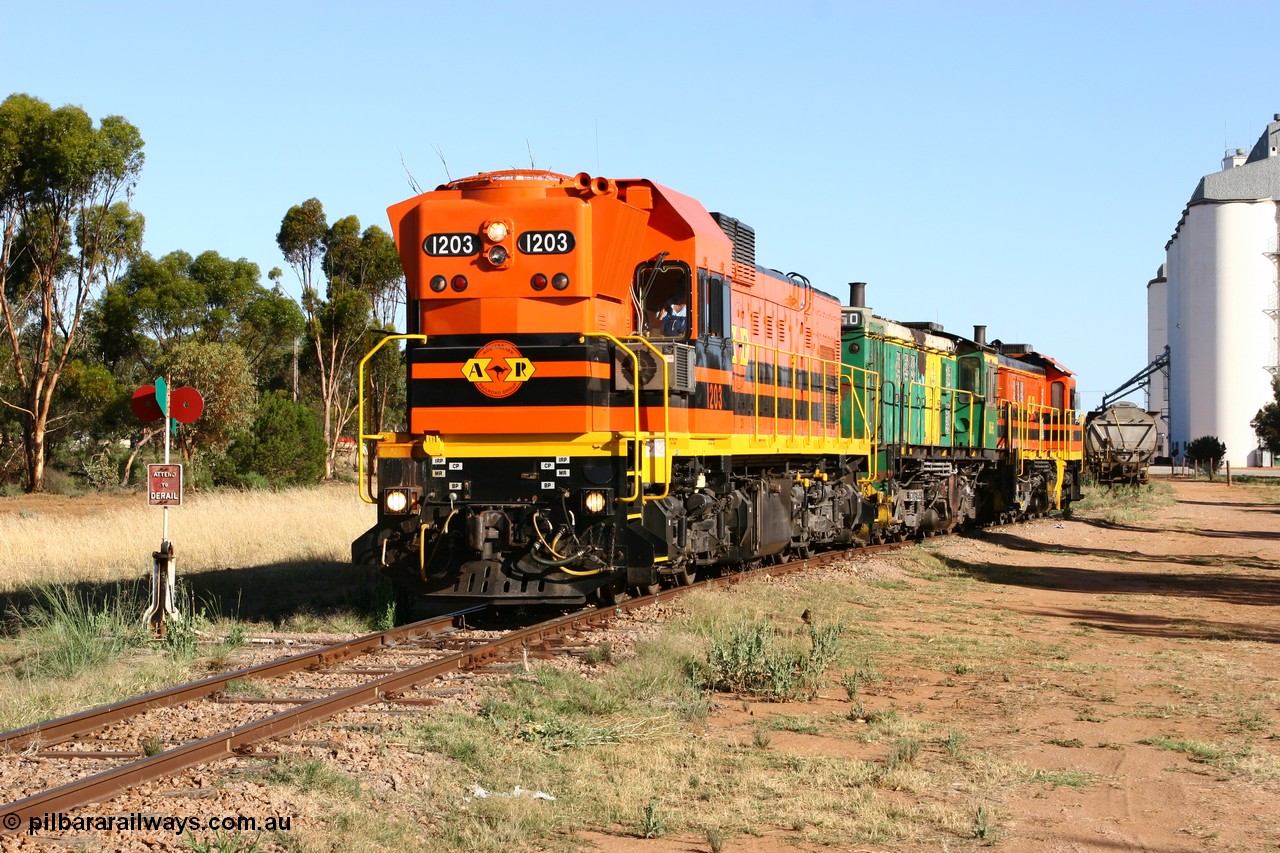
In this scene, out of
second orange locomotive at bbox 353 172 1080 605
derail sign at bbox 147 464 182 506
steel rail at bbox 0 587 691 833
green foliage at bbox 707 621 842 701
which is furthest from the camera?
derail sign at bbox 147 464 182 506

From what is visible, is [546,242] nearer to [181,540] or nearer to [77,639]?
[77,639]

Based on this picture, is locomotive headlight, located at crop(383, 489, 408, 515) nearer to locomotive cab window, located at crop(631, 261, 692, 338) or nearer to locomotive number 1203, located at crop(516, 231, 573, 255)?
locomotive number 1203, located at crop(516, 231, 573, 255)

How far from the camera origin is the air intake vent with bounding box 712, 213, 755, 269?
14984mm

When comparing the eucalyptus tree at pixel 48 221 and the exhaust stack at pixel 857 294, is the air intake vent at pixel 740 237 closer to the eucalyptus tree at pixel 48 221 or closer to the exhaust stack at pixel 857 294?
the exhaust stack at pixel 857 294

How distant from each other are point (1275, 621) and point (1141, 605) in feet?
5.27

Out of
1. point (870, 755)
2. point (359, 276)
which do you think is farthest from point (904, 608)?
point (359, 276)

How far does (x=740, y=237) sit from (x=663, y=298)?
221cm

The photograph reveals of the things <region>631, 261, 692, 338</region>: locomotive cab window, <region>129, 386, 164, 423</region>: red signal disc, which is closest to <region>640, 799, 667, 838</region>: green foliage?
<region>631, 261, 692, 338</region>: locomotive cab window

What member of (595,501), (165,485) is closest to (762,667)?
(595,501)

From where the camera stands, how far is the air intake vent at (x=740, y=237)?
15.0 metres

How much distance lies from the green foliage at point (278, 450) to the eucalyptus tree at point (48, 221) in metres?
5.93

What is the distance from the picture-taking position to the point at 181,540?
20.5 metres

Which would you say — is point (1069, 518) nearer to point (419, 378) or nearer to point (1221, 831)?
point (419, 378)

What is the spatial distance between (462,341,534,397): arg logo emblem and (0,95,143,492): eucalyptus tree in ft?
100
